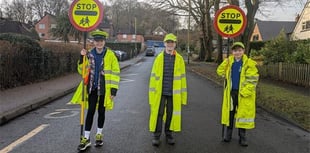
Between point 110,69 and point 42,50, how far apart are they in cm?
1158

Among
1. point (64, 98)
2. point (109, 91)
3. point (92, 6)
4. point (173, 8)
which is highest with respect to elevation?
point (173, 8)

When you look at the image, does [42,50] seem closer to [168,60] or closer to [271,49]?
[168,60]

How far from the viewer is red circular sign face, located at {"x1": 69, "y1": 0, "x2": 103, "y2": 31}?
675 centimetres

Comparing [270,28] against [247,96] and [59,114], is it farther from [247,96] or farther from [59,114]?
[247,96]

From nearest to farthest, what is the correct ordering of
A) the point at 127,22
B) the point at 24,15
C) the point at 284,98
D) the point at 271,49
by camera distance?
1. the point at 284,98
2. the point at 271,49
3. the point at 24,15
4. the point at 127,22

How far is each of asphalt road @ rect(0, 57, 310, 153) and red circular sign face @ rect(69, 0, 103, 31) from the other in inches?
78.2

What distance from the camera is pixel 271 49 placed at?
890 inches

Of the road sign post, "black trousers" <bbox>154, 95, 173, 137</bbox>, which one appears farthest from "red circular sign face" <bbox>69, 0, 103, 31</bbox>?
"black trousers" <bbox>154, 95, 173, 137</bbox>

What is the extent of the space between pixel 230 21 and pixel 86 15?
3213 millimetres

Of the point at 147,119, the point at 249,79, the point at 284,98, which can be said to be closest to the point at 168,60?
the point at 249,79

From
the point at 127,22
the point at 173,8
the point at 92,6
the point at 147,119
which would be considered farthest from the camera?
the point at 127,22

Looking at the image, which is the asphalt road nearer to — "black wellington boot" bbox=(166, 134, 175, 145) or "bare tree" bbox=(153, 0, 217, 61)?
"black wellington boot" bbox=(166, 134, 175, 145)

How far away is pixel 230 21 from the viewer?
815 cm

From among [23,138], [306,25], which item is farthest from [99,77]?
[306,25]
